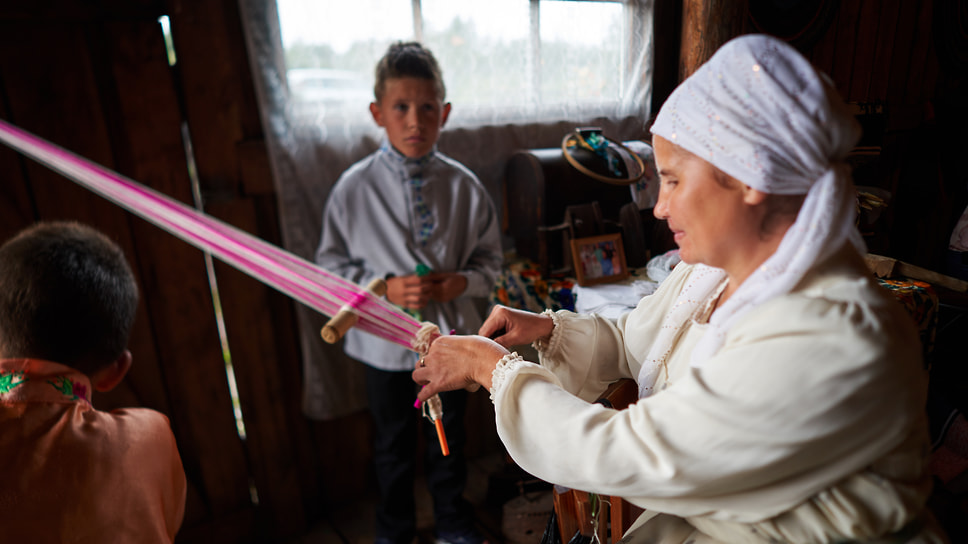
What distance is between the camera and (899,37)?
290 centimetres

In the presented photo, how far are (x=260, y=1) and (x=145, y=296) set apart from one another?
3.25 ft

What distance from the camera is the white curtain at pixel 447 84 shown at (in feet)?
6.07

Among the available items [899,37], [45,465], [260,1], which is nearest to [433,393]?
[45,465]

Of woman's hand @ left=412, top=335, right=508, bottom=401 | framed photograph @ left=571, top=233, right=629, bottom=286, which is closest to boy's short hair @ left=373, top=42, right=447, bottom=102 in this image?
framed photograph @ left=571, top=233, right=629, bottom=286

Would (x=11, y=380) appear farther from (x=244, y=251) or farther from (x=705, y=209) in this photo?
(x=705, y=209)

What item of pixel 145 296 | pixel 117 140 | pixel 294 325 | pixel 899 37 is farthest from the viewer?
pixel 899 37

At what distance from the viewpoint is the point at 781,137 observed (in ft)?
2.17

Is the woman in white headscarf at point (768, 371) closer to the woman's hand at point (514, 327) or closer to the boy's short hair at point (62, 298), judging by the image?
the woman's hand at point (514, 327)

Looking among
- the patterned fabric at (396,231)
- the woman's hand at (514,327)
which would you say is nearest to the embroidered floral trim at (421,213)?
the patterned fabric at (396,231)

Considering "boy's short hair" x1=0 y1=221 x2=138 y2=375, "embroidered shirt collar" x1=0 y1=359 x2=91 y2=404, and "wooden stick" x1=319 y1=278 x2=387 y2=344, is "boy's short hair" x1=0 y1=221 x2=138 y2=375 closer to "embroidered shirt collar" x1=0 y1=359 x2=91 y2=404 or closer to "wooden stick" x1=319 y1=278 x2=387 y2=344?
"embroidered shirt collar" x1=0 y1=359 x2=91 y2=404

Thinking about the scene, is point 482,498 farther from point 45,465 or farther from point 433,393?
point 45,465

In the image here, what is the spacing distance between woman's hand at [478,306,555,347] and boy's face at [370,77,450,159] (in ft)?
2.81

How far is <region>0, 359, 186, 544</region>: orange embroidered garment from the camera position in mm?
908

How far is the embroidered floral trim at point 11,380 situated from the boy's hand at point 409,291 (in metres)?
0.92
